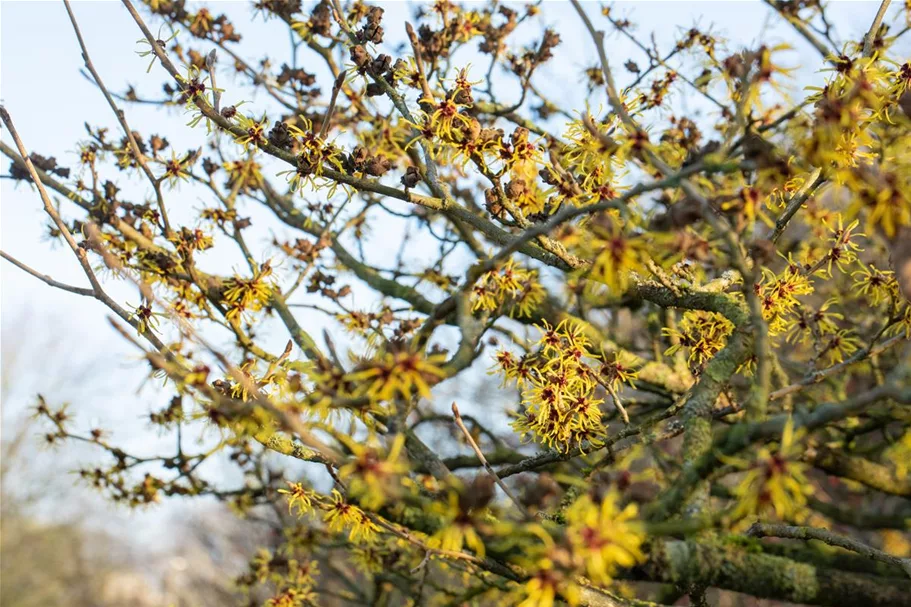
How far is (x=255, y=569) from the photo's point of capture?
202 inches

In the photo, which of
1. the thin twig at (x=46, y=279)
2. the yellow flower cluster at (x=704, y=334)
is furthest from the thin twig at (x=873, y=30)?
the thin twig at (x=46, y=279)

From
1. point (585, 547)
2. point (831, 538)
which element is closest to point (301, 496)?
point (585, 547)

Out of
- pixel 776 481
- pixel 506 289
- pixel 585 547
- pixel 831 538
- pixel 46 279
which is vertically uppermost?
pixel 506 289

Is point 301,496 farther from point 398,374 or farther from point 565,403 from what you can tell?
point 398,374

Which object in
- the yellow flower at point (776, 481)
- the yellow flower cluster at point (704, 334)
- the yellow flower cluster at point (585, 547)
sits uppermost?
the yellow flower cluster at point (704, 334)

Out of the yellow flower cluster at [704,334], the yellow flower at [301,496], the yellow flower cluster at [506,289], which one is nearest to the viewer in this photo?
the yellow flower at [301,496]

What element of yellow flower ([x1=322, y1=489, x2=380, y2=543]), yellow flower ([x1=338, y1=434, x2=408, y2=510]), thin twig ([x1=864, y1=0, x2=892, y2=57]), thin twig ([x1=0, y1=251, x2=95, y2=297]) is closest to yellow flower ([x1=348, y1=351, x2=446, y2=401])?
yellow flower ([x1=338, y1=434, x2=408, y2=510])

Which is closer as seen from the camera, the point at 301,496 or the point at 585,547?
the point at 585,547

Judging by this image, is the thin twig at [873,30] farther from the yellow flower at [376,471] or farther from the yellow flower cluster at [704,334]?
the yellow flower at [376,471]

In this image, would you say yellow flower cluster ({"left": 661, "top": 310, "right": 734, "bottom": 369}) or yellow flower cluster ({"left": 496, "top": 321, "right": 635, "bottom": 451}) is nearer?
yellow flower cluster ({"left": 496, "top": 321, "right": 635, "bottom": 451})

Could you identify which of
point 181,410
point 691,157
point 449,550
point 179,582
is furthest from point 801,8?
point 179,582

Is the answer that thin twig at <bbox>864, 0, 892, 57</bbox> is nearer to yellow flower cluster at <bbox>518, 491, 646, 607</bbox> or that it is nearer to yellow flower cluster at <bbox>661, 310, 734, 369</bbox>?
yellow flower cluster at <bbox>661, 310, 734, 369</bbox>

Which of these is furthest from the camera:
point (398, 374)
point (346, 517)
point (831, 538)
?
point (346, 517)

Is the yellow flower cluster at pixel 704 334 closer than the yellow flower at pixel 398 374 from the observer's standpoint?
No
